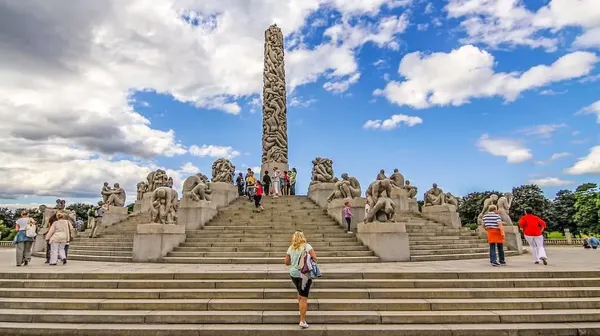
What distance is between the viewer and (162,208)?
11867 mm

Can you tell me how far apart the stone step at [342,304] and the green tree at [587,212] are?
48.2m

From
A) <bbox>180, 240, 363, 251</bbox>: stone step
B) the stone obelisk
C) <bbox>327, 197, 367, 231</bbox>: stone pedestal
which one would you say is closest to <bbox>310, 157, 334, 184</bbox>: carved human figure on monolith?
<bbox>327, 197, 367, 231</bbox>: stone pedestal

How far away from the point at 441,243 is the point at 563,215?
5054cm

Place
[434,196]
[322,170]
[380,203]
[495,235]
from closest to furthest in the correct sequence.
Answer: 1. [495,235]
2. [380,203]
3. [434,196]
4. [322,170]

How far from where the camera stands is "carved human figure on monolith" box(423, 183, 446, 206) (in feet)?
57.9

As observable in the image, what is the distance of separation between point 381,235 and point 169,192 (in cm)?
723

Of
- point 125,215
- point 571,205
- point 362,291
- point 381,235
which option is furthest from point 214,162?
point 571,205

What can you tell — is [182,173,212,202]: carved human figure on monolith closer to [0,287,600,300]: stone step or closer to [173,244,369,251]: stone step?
[173,244,369,251]: stone step

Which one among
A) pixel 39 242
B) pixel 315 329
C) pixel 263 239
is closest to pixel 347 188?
pixel 263 239

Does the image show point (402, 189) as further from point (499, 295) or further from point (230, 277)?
point (230, 277)

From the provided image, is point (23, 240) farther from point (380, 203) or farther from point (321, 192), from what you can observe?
point (321, 192)

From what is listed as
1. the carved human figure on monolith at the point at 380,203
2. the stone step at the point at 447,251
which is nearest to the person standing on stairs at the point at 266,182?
the carved human figure on monolith at the point at 380,203

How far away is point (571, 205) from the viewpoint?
52.4 meters

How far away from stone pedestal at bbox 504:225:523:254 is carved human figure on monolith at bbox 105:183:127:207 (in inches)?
743
